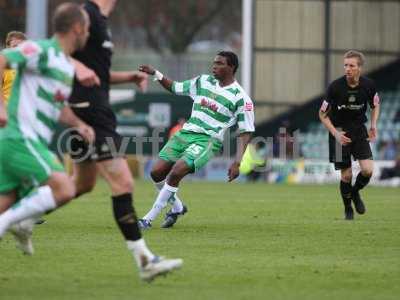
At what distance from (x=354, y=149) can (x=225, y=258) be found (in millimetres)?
5161

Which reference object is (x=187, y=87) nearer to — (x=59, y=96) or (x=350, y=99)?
(x=350, y=99)

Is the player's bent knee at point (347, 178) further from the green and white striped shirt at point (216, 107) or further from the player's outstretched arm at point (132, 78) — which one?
the player's outstretched arm at point (132, 78)

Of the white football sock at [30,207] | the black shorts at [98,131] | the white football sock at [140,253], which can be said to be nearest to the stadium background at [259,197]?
the white football sock at [140,253]

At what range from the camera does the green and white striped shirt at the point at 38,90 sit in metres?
8.02

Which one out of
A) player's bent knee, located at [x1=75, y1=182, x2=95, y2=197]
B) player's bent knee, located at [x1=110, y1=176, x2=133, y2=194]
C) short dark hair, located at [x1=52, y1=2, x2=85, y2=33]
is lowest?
player's bent knee, located at [x1=75, y1=182, x2=95, y2=197]

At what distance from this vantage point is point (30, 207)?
26.2ft

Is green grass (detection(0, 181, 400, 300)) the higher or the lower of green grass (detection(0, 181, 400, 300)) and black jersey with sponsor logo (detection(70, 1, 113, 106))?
the lower

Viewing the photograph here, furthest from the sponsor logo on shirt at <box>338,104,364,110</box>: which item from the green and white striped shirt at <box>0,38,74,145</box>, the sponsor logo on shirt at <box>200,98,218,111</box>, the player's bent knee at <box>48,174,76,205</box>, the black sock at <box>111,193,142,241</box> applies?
the player's bent knee at <box>48,174,76,205</box>

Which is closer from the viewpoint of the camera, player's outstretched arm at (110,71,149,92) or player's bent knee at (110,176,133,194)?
player's bent knee at (110,176,133,194)

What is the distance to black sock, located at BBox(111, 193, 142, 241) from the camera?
858 cm

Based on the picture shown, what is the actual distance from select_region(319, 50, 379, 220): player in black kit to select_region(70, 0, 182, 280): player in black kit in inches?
211

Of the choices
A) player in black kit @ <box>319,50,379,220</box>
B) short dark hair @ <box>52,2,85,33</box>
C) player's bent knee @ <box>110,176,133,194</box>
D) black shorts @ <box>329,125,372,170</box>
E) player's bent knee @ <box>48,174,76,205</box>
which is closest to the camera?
player's bent knee @ <box>48,174,76,205</box>

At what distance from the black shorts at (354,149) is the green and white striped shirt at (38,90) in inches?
284

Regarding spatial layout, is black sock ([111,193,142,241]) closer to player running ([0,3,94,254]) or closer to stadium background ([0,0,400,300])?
stadium background ([0,0,400,300])
